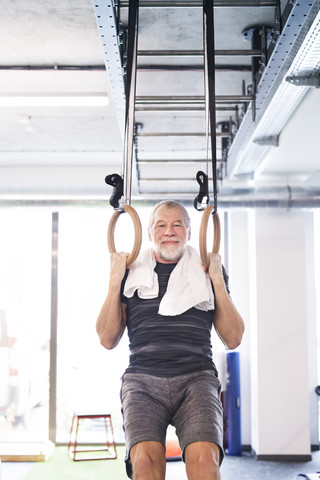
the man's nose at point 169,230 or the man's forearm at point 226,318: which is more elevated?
the man's nose at point 169,230

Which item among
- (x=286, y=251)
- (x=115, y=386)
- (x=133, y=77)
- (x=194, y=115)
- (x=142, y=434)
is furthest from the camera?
(x=115, y=386)

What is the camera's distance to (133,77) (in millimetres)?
2096

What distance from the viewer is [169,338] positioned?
2150 millimetres

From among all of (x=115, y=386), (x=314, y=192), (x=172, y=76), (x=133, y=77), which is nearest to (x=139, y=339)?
(x=133, y=77)

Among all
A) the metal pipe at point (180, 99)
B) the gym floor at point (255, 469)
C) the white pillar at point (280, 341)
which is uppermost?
the metal pipe at point (180, 99)

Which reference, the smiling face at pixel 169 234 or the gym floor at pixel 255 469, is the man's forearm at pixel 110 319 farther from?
the gym floor at pixel 255 469

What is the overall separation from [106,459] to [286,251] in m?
2.75

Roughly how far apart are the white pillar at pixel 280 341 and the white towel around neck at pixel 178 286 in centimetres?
297

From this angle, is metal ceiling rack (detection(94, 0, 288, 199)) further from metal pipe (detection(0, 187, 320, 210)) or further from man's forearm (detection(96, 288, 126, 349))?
metal pipe (detection(0, 187, 320, 210))

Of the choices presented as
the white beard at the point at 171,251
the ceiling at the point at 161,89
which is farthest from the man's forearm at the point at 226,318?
the ceiling at the point at 161,89

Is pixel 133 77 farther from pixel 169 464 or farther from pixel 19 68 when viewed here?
pixel 169 464

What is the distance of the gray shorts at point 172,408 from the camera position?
1938mm

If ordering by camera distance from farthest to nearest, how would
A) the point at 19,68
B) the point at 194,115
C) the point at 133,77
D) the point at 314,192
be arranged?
1. the point at 314,192
2. the point at 194,115
3. the point at 19,68
4. the point at 133,77

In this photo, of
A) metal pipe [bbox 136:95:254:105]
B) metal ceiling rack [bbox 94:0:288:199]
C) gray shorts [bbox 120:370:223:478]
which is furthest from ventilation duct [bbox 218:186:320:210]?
gray shorts [bbox 120:370:223:478]
